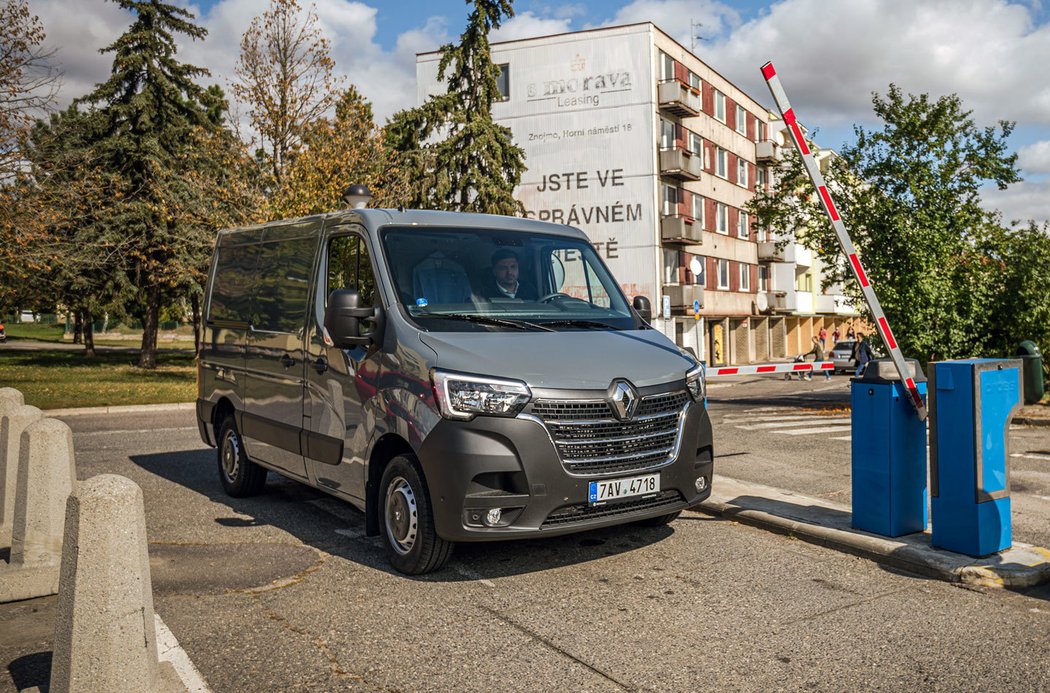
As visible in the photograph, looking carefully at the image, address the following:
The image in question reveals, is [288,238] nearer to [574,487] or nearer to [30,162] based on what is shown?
[574,487]

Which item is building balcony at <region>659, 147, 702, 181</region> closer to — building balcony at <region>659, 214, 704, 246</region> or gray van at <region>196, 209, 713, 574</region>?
building balcony at <region>659, 214, 704, 246</region>

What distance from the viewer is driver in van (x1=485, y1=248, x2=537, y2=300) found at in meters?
6.26

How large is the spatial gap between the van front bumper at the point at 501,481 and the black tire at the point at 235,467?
128 inches

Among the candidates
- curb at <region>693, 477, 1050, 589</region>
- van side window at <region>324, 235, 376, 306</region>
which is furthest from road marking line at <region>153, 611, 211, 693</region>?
curb at <region>693, 477, 1050, 589</region>

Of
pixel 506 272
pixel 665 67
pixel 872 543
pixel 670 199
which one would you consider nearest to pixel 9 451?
pixel 506 272

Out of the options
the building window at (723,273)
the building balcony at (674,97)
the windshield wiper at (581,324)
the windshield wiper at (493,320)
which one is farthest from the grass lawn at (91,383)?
the building window at (723,273)

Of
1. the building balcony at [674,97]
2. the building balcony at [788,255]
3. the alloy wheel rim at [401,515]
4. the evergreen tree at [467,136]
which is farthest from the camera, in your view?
the building balcony at [788,255]

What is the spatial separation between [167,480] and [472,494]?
5250mm

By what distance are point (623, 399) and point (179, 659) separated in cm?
264

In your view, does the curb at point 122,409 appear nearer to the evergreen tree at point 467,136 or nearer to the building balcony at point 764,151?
the evergreen tree at point 467,136

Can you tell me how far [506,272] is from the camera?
6414 mm

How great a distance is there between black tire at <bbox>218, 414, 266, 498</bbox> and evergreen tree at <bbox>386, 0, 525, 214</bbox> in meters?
30.3

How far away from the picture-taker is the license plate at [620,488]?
5309mm

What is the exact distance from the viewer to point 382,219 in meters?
6.33
